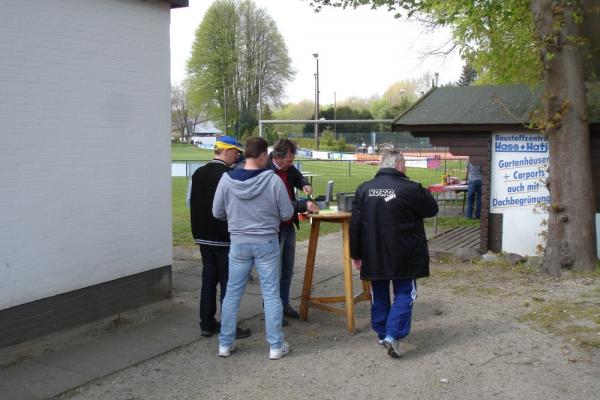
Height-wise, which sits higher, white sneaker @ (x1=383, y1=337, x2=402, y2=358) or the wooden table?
the wooden table

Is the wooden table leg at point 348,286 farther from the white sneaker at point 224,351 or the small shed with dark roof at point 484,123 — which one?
the small shed with dark roof at point 484,123

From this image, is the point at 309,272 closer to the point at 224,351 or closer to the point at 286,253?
the point at 286,253

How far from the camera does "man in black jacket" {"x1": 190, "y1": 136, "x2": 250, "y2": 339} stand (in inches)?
214

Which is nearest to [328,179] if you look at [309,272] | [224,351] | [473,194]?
[473,194]

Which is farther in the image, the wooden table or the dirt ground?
the wooden table

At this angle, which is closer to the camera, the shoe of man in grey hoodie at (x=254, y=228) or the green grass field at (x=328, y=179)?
the shoe of man in grey hoodie at (x=254, y=228)

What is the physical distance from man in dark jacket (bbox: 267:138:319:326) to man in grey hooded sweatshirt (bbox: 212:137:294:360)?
0.58m

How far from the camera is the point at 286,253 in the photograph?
5918 millimetres

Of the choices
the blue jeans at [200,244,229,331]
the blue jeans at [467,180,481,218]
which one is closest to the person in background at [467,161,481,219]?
the blue jeans at [467,180,481,218]

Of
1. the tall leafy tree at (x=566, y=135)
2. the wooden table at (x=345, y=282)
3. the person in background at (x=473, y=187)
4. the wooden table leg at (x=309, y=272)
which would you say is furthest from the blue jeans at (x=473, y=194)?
the wooden table leg at (x=309, y=272)

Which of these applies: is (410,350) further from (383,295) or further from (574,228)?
(574,228)

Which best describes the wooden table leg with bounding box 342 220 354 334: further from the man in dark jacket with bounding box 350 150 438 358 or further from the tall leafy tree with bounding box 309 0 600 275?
the tall leafy tree with bounding box 309 0 600 275

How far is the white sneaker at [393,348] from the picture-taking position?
4.88 m

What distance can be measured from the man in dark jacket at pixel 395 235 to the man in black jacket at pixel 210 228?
123cm
